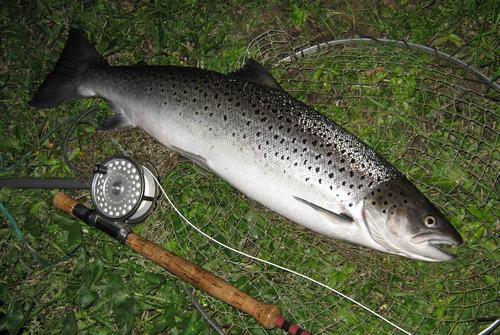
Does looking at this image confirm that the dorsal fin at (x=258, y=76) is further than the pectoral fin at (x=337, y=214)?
Yes

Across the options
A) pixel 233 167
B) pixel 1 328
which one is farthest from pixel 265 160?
pixel 1 328

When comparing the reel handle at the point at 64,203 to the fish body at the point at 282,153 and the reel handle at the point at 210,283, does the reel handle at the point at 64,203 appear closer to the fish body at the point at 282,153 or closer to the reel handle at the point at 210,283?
the reel handle at the point at 210,283

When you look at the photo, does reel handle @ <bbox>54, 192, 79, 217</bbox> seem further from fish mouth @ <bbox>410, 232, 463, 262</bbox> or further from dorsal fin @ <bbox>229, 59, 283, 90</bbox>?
fish mouth @ <bbox>410, 232, 463, 262</bbox>

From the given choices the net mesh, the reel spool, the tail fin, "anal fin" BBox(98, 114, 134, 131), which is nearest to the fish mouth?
the net mesh

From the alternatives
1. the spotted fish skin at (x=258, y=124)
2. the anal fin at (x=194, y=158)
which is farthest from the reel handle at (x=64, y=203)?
the anal fin at (x=194, y=158)

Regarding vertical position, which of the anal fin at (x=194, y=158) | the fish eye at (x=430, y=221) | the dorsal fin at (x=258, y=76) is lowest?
the anal fin at (x=194, y=158)

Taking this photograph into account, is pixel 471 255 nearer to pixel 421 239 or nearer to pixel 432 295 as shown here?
pixel 432 295
